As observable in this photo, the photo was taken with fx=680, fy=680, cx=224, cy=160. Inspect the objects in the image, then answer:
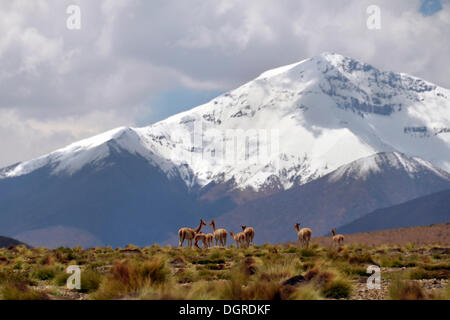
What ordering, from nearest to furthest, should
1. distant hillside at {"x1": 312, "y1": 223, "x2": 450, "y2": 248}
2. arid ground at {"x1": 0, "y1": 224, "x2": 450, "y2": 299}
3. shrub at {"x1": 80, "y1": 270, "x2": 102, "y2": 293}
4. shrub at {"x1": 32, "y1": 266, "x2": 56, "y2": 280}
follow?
arid ground at {"x1": 0, "y1": 224, "x2": 450, "y2": 299}
shrub at {"x1": 80, "y1": 270, "x2": 102, "y2": 293}
shrub at {"x1": 32, "y1": 266, "x2": 56, "y2": 280}
distant hillside at {"x1": 312, "y1": 223, "x2": 450, "y2": 248}

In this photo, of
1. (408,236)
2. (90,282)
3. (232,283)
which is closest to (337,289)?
(232,283)

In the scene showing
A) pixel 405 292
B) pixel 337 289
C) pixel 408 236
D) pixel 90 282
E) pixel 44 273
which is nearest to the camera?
pixel 405 292

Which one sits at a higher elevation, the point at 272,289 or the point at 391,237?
the point at 391,237

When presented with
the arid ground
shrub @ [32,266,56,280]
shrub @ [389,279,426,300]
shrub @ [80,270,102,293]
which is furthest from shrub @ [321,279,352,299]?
shrub @ [32,266,56,280]

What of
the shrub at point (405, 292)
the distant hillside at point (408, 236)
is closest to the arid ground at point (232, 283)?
the shrub at point (405, 292)

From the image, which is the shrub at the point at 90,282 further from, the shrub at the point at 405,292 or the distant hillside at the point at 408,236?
the distant hillside at the point at 408,236

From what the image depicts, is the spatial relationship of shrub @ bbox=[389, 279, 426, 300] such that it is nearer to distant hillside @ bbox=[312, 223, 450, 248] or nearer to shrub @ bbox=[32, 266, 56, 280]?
shrub @ bbox=[32, 266, 56, 280]

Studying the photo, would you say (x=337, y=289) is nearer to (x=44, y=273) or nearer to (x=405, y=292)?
(x=405, y=292)

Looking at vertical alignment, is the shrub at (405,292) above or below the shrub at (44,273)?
below

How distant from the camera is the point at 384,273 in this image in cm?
2416

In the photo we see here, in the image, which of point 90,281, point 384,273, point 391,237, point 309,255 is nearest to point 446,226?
point 391,237
